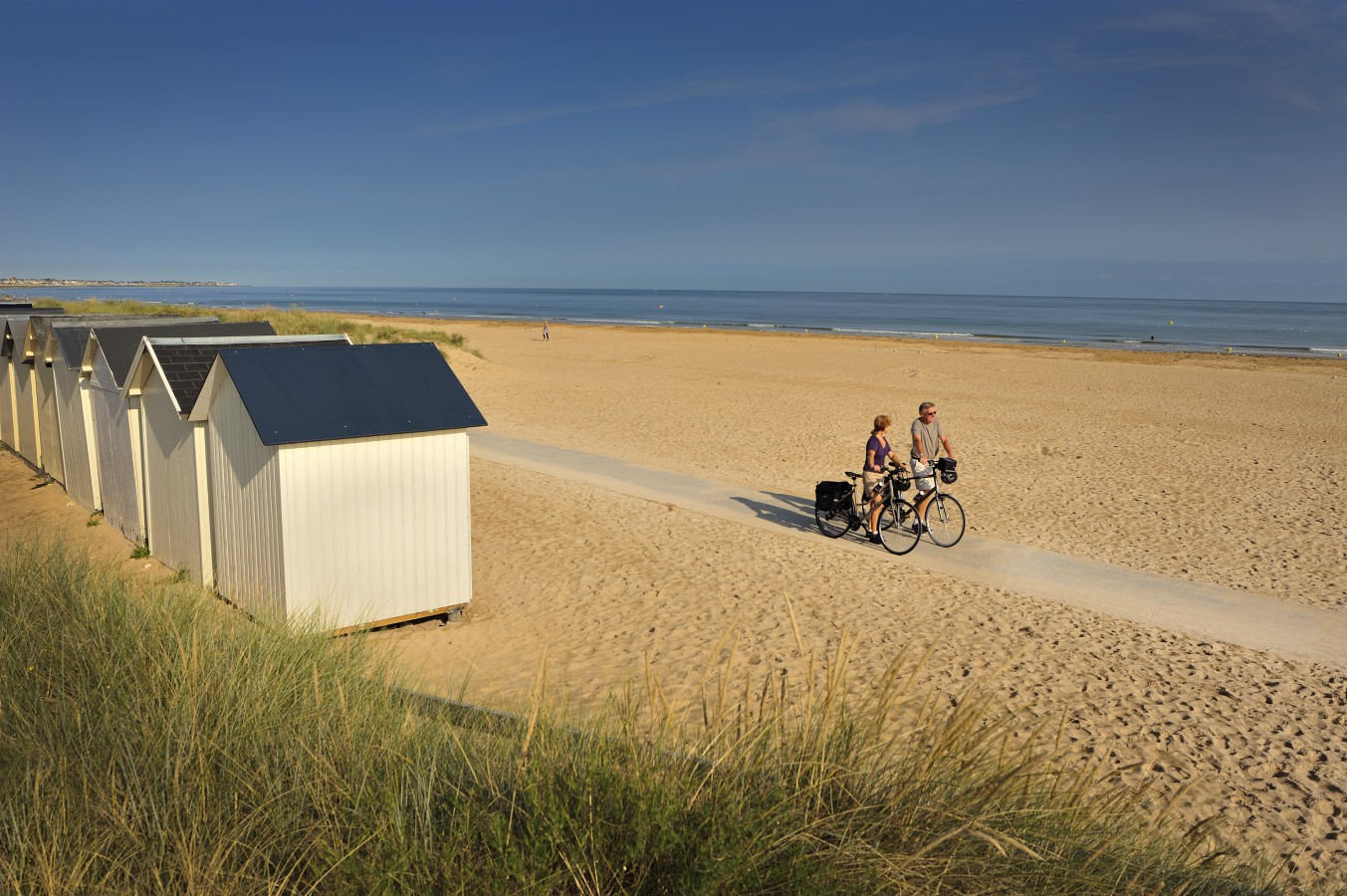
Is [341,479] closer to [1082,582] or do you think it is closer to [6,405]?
[1082,582]

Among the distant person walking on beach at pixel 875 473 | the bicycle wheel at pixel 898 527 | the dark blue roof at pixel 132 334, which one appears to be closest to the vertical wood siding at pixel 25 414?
the dark blue roof at pixel 132 334

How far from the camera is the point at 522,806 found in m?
3.67

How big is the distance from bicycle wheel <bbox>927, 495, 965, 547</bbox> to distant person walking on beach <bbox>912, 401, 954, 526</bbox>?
0.57ft

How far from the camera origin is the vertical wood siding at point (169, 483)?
920cm

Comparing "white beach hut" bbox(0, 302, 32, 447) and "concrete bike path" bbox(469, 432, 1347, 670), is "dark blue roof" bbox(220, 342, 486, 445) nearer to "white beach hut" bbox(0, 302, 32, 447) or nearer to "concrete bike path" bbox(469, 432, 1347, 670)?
"concrete bike path" bbox(469, 432, 1347, 670)

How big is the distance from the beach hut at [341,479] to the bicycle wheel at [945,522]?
550 centimetres

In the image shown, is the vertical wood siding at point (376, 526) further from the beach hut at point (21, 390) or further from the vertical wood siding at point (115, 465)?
the beach hut at point (21, 390)

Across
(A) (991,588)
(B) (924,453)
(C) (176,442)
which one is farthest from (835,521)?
(C) (176,442)

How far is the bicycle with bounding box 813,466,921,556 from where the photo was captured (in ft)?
36.4

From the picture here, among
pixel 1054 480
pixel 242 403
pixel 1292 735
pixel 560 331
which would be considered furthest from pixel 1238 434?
pixel 560 331

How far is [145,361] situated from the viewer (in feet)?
32.5

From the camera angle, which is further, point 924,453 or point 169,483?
point 924,453

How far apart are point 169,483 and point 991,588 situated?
26.9ft

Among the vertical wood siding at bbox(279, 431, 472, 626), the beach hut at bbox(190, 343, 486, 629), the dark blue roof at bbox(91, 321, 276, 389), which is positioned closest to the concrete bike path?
the vertical wood siding at bbox(279, 431, 472, 626)
